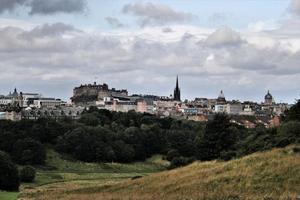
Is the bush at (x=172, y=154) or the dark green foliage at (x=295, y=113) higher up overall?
A: the dark green foliage at (x=295, y=113)

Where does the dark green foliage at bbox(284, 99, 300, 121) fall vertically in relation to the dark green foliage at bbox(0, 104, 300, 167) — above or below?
above

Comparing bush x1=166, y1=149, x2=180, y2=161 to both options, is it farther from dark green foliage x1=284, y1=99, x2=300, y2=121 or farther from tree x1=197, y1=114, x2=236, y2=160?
dark green foliage x1=284, y1=99, x2=300, y2=121

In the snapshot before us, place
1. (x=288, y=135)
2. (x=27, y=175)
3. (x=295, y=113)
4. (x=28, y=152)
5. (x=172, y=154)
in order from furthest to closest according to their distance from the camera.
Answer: (x=172, y=154)
(x=28, y=152)
(x=27, y=175)
(x=295, y=113)
(x=288, y=135)

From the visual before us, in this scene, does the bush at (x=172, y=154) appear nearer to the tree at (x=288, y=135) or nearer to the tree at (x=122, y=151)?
the tree at (x=122, y=151)

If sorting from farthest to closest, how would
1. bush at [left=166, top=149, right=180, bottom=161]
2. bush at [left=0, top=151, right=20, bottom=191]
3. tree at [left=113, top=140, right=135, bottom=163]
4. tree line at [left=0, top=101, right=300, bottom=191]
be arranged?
bush at [left=166, top=149, right=180, bottom=161], tree at [left=113, top=140, right=135, bottom=163], tree line at [left=0, top=101, right=300, bottom=191], bush at [left=0, top=151, right=20, bottom=191]

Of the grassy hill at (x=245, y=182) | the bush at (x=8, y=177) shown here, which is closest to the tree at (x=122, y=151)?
the bush at (x=8, y=177)

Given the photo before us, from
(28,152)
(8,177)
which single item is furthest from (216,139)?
(28,152)

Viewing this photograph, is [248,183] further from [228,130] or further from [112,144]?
[112,144]

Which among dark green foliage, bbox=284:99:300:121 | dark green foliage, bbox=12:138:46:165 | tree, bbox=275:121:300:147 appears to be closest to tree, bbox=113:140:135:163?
dark green foliage, bbox=12:138:46:165

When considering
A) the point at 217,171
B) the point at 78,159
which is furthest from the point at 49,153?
the point at 217,171

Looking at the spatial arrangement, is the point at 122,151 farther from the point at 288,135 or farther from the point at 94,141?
the point at 288,135

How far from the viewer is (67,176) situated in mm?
93062

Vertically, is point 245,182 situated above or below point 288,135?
below

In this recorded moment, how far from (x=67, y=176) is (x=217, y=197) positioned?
226 feet
